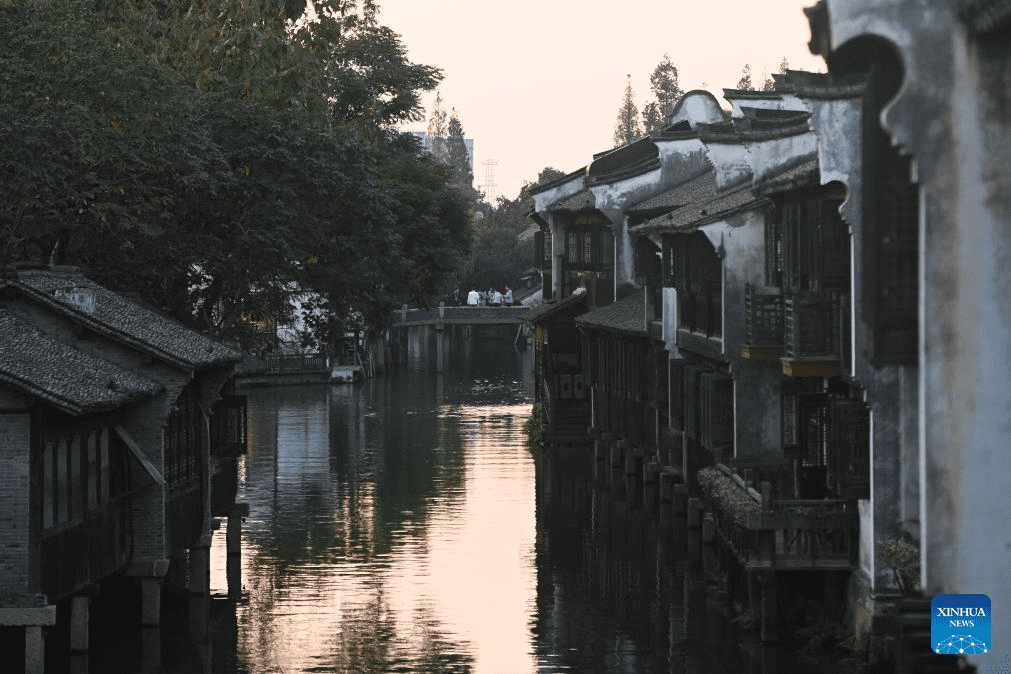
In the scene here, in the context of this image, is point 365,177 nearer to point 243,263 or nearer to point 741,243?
point 243,263

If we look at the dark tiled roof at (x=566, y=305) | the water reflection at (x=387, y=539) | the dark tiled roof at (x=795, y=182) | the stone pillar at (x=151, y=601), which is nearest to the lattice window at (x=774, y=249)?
the dark tiled roof at (x=795, y=182)

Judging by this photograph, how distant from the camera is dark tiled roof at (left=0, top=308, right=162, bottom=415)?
28.3 meters

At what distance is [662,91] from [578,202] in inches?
4934

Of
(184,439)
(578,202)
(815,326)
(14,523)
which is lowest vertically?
(14,523)

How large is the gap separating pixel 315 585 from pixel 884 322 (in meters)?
19.5

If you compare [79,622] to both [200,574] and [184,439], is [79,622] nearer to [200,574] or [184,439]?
[184,439]

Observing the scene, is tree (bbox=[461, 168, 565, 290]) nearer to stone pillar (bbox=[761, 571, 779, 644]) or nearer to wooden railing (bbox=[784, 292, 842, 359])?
stone pillar (bbox=[761, 571, 779, 644])

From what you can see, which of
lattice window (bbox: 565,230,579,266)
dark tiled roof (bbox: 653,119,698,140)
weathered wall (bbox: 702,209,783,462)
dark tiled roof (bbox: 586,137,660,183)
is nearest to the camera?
weathered wall (bbox: 702,209,783,462)

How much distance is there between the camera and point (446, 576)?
40875mm

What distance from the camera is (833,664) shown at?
30406mm

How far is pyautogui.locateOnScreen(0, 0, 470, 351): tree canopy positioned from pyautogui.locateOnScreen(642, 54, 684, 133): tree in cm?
11694

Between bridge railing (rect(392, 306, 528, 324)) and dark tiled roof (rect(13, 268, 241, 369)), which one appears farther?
bridge railing (rect(392, 306, 528, 324))

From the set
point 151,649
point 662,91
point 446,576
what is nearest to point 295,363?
point 446,576

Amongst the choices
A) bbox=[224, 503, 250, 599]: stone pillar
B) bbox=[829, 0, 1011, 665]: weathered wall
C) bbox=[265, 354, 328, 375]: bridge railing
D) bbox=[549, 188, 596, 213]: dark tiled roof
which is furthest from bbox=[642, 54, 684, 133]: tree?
bbox=[829, 0, 1011, 665]: weathered wall
